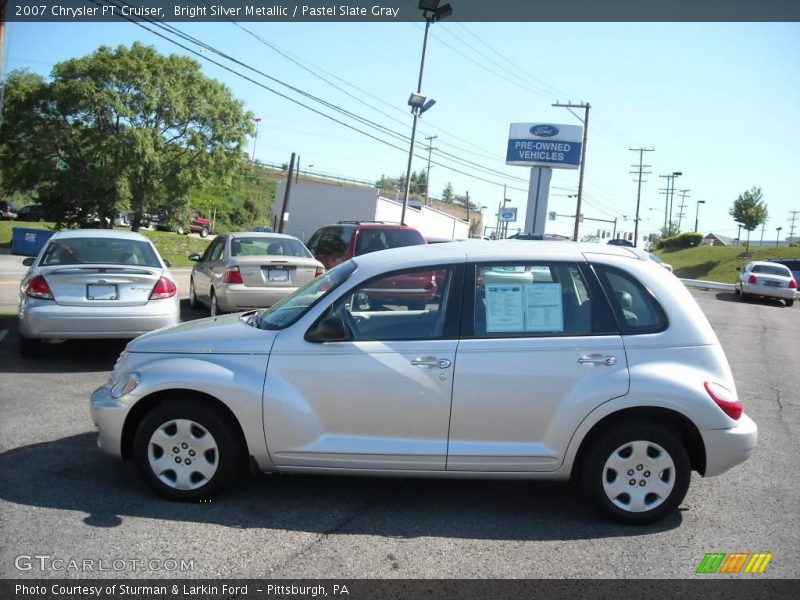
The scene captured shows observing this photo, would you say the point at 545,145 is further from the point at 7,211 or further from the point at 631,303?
the point at 631,303

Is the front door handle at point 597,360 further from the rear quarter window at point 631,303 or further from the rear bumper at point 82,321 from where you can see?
the rear bumper at point 82,321

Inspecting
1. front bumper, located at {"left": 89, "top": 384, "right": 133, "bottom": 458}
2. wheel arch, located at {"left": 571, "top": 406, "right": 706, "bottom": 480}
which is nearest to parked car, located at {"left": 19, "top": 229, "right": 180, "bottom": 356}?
front bumper, located at {"left": 89, "top": 384, "right": 133, "bottom": 458}

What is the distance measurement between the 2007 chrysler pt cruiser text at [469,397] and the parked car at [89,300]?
372 centimetres

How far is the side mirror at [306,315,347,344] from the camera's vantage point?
4391mm

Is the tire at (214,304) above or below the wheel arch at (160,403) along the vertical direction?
above

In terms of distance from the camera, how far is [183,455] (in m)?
4.42

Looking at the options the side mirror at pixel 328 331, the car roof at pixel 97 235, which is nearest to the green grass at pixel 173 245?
the car roof at pixel 97 235

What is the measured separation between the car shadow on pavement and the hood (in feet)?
3.03

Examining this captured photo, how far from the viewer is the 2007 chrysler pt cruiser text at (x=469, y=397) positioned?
170 inches

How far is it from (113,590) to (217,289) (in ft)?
27.2

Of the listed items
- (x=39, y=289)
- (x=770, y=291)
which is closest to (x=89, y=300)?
(x=39, y=289)

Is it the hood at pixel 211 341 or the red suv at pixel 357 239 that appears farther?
the red suv at pixel 357 239

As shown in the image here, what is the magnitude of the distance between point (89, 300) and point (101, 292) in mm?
153

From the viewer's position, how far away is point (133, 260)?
29.0 ft
